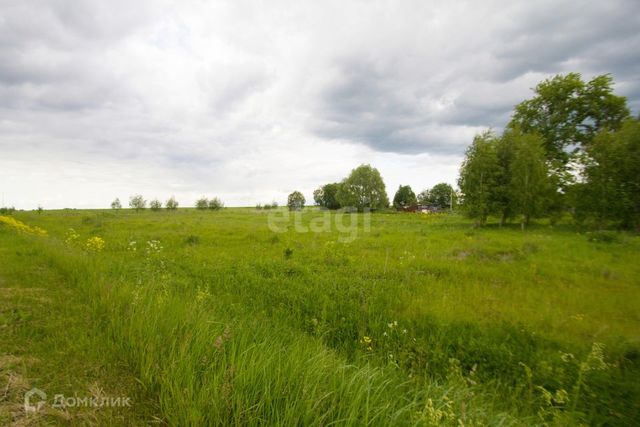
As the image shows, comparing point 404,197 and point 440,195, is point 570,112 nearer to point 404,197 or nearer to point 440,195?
point 404,197

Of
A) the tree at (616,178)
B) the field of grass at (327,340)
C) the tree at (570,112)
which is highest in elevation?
the tree at (570,112)

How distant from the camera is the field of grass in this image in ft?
8.25

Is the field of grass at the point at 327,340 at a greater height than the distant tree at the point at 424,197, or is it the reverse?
the distant tree at the point at 424,197

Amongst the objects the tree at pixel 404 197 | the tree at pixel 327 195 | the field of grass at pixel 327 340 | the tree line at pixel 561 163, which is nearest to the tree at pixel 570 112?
the tree line at pixel 561 163

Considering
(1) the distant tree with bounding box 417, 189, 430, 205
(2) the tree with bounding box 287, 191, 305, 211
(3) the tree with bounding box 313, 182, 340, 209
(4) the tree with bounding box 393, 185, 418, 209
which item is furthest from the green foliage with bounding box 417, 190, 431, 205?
(2) the tree with bounding box 287, 191, 305, 211

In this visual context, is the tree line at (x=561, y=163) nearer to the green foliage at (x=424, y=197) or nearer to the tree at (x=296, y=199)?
the green foliage at (x=424, y=197)

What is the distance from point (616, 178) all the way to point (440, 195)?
82.0 m

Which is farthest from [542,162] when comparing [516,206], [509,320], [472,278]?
[509,320]

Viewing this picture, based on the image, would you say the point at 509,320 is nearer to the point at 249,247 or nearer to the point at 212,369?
the point at 212,369

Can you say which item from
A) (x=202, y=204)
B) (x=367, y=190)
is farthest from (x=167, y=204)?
(x=367, y=190)

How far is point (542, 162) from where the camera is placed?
25078mm

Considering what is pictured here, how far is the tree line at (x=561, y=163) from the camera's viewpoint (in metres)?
19.2

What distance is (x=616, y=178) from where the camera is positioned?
759 inches

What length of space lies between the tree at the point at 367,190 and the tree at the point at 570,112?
1317 inches
